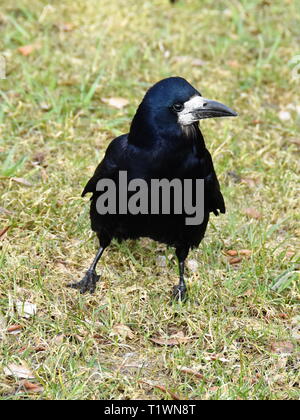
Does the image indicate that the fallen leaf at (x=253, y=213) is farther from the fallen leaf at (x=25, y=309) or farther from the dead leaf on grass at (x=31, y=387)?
the dead leaf on grass at (x=31, y=387)

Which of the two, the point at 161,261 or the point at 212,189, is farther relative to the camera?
the point at 161,261

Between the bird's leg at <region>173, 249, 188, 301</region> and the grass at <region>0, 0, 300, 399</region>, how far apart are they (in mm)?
49

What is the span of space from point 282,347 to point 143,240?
3.97 ft

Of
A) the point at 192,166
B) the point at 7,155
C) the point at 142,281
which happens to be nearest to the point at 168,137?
the point at 192,166

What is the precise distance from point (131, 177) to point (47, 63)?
267cm

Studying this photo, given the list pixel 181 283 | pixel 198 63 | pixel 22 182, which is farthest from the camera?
pixel 198 63

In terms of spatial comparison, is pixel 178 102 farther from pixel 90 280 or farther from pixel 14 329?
pixel 14 329

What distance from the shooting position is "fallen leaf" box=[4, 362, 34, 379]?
10.8ft

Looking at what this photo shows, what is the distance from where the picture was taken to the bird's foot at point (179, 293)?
3904mm

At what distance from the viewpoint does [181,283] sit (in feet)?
13.2

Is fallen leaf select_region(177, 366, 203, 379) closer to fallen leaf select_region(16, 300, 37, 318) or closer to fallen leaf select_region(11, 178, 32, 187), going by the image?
fallen leaf select_region(16, 300, 37, 318)

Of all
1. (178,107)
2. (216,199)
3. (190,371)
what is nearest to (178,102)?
(178,107)

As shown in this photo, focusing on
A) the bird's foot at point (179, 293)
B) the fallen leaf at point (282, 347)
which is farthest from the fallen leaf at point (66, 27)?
the fallen leaf at point (282, 347)

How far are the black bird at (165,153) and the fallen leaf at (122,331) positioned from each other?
33 centimetres
